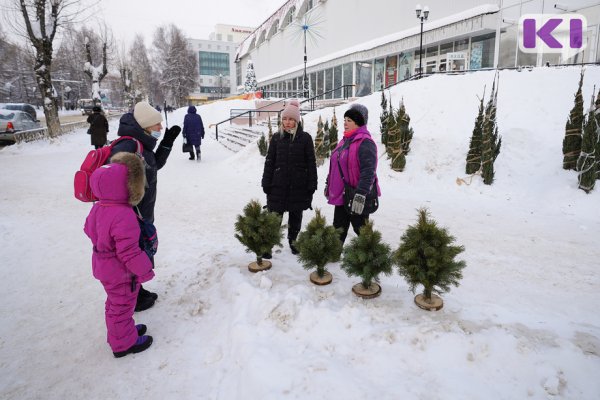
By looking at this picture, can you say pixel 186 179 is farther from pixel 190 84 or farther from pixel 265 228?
pixel 190 84

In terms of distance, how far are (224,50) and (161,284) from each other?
332 feet

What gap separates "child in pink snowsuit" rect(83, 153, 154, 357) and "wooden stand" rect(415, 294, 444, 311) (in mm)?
2159

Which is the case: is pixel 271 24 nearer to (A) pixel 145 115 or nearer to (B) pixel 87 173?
(A) pixel 145 115

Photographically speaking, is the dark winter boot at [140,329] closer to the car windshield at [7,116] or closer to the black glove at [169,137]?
the black glove at [169,137]

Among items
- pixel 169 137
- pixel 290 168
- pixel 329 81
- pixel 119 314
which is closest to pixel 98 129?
pixel 169 137

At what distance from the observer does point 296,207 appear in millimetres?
3928

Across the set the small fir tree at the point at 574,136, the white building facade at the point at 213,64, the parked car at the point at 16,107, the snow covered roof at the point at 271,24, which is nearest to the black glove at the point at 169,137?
the small fir tree at the point at 574,136

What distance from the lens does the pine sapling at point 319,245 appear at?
→ 3.16m

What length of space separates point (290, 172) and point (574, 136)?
6252 millimetres

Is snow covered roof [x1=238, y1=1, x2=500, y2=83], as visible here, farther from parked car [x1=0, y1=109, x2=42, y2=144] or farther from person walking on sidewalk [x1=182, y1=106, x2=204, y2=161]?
parked car [x1=0, y1=109, x2=42, y2=144]

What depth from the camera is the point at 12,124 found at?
1473 cm

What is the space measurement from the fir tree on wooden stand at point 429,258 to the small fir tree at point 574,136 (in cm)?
581

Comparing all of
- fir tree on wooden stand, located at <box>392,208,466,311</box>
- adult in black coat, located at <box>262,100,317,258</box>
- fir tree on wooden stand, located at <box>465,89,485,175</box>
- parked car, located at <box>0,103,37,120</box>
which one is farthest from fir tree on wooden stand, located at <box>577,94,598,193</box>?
parked car, located at <box>0,103,37,120</box>

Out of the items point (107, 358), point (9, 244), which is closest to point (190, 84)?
point (9, 244)
